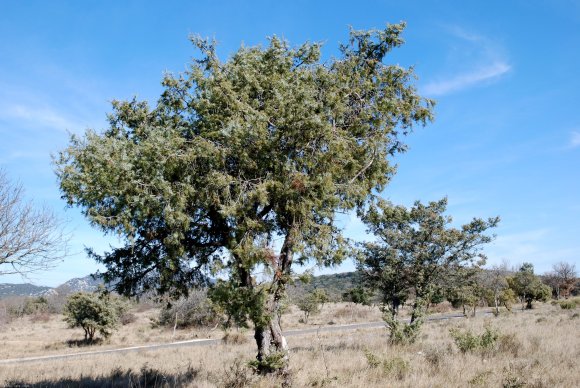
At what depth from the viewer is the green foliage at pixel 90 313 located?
37.2 meters

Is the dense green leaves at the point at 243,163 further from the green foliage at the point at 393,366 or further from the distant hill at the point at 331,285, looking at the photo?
the green foliage at the point at 393,366

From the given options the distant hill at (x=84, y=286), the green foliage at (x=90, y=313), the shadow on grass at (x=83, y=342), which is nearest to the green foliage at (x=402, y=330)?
the distant hill at (x=84, y=286)

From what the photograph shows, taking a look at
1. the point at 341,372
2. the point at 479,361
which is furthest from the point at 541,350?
Result: the point at 341,372

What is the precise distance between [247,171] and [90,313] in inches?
1353

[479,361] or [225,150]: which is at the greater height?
[225,150]

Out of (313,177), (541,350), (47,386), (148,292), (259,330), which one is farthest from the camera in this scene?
(541,350)

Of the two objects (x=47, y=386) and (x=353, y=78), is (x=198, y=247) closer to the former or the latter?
(x=353, y=78)

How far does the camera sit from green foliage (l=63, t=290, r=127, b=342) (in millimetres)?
37156

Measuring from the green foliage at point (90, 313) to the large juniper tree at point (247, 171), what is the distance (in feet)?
98.9

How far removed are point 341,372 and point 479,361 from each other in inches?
159

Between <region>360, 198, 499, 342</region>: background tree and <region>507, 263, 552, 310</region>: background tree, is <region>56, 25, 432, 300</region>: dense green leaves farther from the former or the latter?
<region>507, 263, 552, 310</region>: background tree

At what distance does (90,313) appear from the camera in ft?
123

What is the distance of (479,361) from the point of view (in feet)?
41.5

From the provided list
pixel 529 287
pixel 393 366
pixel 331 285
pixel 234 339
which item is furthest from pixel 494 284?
pixel 331 285
